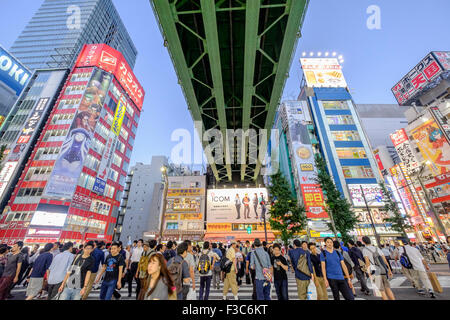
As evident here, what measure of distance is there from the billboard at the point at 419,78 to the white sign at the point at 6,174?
→ 250ft

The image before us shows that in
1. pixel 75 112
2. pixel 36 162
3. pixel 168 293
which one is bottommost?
pixel 168 293

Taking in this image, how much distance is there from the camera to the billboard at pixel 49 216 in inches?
1078

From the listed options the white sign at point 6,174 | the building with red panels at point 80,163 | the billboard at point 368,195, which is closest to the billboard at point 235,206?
the billboard at point 368,195

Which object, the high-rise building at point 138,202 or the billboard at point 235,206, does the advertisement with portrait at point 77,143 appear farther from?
the high-rise building at point 138,202

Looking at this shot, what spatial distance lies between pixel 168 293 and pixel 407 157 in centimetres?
4925

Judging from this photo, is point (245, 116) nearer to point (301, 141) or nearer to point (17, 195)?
point (301, 141)

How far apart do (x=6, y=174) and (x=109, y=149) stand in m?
15.0

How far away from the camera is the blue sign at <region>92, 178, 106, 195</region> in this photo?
35.1 meters

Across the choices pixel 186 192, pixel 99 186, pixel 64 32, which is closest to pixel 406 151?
pixel 186 192
